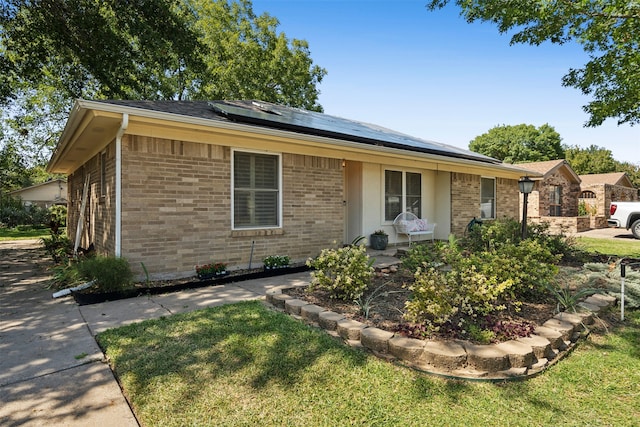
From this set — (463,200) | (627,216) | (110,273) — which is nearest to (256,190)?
(110,273)

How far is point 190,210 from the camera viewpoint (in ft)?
19.3

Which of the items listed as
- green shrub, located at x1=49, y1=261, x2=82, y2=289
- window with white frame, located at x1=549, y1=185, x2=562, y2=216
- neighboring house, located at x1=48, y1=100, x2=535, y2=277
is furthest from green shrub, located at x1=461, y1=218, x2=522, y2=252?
window with white frame, located at x1=549, y1=185, x2=562, y2=216

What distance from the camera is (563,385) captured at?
2.50 m

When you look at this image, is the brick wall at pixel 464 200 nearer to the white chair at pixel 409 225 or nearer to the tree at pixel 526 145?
the white chair at pixel 409 225

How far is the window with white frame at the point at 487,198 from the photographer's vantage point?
482 inches

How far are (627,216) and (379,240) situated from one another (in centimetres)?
1217

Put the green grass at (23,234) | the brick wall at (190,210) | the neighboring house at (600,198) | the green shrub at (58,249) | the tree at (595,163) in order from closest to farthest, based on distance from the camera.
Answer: the brick wall at (190,210)
the green shrub at (58,249)
the green grass at (23,234)
the neighboring house at (600,198)
the tree at (595,163)

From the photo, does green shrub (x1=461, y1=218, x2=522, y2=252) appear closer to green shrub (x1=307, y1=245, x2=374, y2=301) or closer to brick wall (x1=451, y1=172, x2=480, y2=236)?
brick wall (x1=451, y1=172, x2=480, y2=236)

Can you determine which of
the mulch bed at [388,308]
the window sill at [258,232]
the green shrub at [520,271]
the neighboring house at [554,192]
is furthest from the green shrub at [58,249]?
the neighboring house at [554,192]

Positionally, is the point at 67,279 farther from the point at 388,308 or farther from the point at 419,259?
the point at 419,259

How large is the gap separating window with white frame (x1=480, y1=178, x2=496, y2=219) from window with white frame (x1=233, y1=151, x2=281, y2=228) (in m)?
8.54

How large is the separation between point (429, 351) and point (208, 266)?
402 cm

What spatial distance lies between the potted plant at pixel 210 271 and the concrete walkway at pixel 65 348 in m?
0.28

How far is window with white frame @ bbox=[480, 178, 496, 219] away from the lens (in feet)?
40.1
